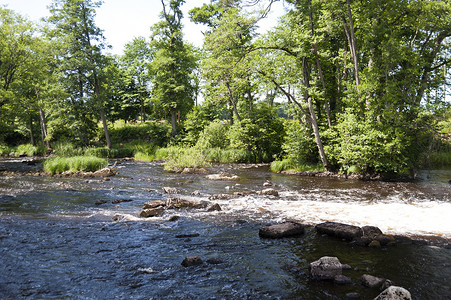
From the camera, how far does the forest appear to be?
1622 cm

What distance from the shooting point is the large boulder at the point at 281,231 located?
284 inches

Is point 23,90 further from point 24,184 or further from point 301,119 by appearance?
point 301,119

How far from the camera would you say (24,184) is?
49.4 feet

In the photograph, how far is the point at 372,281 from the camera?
4719 millimetres

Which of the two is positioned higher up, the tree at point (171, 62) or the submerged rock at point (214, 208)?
the tree at point (171, 62)

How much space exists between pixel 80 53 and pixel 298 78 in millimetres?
23596

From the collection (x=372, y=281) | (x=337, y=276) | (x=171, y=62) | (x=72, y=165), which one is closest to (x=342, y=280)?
(x=337, y=276)

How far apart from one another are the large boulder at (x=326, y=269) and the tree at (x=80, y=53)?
31.5m

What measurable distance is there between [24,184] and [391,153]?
19.8 meters

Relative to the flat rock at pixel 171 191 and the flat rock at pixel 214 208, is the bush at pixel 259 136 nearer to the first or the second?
the flat rock at pixel 171 191

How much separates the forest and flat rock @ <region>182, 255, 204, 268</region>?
13.8 metres

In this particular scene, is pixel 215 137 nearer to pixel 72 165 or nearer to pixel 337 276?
pixel 72 165

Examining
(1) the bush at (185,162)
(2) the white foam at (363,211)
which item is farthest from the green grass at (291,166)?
(2) the white foam at (363,211)

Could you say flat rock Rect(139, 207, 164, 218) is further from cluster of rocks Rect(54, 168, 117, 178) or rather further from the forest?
the forest
